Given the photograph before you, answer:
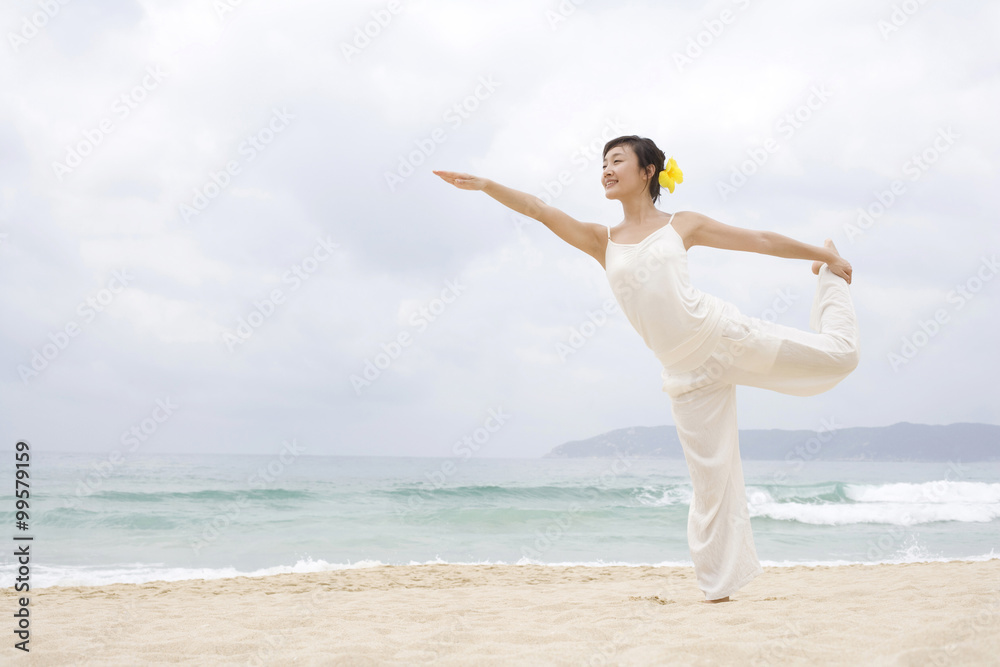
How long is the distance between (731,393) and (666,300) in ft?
2.33

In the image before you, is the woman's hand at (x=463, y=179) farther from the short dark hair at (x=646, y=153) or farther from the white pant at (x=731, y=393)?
the white pant at (x=731, y=393)

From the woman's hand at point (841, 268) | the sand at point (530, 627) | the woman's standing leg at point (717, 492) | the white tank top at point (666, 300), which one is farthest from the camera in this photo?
the woman's hand at point (841, 268)

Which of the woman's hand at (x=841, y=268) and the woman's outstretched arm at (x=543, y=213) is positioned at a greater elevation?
the woman's outstretched arm at (x=543, y=213)

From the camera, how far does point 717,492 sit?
3617 millimetres

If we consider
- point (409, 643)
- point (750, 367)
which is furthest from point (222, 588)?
point (750, 367)

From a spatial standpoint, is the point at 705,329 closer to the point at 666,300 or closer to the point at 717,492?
the point at 666,300

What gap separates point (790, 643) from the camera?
2.54 m

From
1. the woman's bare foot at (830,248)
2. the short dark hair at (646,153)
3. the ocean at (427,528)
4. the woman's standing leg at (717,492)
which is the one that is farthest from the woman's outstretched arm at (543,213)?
the ocean at (427,528)

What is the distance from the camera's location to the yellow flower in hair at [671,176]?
383 centimetres

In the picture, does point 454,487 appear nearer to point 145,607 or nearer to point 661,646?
point 145,607

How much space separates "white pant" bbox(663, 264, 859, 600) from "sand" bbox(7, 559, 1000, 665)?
0.94 ft

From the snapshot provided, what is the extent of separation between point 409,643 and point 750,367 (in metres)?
2.17

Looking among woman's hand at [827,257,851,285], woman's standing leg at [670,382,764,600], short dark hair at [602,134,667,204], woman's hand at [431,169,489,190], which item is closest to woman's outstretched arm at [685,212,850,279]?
woman's hand at [827,257,851,285]

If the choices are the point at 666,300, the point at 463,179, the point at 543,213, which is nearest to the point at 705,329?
the point at 666,300
